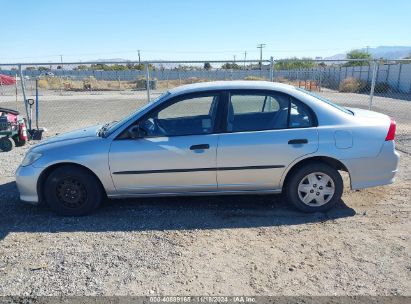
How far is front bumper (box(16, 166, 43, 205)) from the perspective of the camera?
4.35 metres

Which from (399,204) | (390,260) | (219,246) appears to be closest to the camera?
(390,260)

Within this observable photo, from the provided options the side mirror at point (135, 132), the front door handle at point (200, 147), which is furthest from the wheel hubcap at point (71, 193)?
the front door handle at point (200, 147)

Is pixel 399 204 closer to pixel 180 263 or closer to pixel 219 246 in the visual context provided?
pixel 219 246

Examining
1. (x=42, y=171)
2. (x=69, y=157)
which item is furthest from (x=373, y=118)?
(x=42, y=171)

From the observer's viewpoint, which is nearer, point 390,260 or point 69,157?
point 390,260

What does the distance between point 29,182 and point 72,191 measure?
A: 531 mm

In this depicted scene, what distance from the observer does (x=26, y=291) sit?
3.01 meters

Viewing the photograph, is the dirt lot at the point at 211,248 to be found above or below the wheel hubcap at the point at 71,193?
below

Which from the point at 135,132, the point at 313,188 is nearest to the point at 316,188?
the point at 313,188

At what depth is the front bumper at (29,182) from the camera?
4.35 metres

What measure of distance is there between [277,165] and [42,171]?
2.87 m

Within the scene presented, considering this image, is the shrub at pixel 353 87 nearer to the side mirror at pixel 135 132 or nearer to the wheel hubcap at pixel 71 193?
the side mirror at pixel 135 132

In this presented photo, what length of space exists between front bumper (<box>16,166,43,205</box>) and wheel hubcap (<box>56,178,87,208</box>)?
0.92 ft

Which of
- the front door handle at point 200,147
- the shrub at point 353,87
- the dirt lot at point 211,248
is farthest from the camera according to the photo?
the shrub at point 353,87
